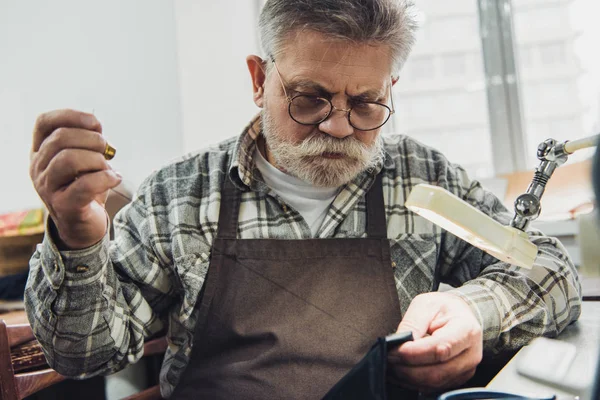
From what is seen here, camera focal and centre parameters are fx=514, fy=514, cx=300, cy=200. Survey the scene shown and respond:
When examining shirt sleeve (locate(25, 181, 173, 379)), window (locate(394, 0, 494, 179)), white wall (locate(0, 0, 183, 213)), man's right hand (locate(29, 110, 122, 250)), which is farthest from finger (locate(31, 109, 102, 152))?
window (locate(394, 0, 494, 179))

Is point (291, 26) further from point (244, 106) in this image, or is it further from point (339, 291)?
point (244, 106)

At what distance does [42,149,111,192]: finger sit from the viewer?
0.81 m

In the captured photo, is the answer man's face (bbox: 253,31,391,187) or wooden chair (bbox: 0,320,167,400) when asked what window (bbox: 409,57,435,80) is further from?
wooden chair (bbox: 0,320,167,400)

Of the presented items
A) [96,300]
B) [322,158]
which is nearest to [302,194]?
[322,158]

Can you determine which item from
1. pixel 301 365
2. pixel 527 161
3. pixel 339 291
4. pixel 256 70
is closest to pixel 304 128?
pixel 256 70

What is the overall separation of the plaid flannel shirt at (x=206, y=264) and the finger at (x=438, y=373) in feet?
0.37

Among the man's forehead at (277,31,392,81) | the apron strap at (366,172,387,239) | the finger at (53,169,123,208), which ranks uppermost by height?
the man's forehead at (277,31,392,81)

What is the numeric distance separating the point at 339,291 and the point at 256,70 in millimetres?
630

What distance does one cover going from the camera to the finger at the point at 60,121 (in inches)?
32.0

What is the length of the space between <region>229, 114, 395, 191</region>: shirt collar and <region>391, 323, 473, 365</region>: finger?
540mm

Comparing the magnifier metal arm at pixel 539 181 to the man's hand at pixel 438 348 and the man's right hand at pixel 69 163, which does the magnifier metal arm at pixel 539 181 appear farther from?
the man's right hand at pixel 69 163

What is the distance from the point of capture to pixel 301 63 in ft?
3.91

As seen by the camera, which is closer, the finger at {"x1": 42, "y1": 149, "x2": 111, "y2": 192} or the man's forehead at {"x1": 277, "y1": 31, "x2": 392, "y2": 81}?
the finger at {"x1": 42, "y1": 149, "x2": 111, "y2": 192}

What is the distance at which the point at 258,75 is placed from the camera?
1383 millimetres
